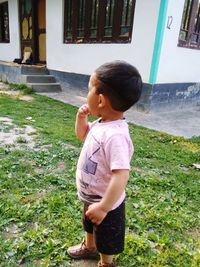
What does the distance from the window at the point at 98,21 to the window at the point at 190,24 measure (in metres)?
1.28

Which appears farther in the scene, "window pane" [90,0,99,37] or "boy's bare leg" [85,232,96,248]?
"window pane" [90,0,99,37]

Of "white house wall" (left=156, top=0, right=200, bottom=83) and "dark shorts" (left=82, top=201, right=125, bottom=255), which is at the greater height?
"white house wall" (left=156, top=0, right=200, bottom=83)

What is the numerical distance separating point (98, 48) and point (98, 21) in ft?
2.16

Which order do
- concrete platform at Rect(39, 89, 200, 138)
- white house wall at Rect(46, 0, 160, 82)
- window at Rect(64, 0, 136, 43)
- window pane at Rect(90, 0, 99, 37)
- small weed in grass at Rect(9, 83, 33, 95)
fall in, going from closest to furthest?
1. concrete platform at Rect(39, 89, 200, 138)
2. white house wall at Rect(46, 0, 160, 82)
3. window at Rect(64, 0, 136, 43)
4. window pane at Rect(90, 0, 99, 37)
5. small weed in grass at Rect(9, 83, 33, 95)

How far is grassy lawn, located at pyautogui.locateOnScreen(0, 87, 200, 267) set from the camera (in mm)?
1717

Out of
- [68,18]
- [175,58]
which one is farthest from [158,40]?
[68,18]

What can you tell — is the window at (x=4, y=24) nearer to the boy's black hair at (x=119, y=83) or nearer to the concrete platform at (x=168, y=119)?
the concrete platform at (x=168, y=119)

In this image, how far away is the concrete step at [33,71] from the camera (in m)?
8.23

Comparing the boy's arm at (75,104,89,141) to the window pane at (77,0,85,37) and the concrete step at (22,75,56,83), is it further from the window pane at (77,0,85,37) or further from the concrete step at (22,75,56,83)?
the concrete step at (22,75,56,83)

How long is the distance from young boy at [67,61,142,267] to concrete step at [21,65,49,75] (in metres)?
7.38

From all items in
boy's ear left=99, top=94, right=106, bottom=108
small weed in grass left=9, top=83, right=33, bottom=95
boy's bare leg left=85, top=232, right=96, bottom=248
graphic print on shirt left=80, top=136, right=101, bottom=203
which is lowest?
small weed in grass left=9, top=83, right=33, bottom=95

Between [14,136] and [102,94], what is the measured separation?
2.92 m

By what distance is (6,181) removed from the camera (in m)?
2.48

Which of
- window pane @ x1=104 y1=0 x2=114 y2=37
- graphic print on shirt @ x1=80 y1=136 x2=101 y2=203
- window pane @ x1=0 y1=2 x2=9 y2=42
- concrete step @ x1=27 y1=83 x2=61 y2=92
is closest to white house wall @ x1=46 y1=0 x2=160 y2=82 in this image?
window pane @ x1=104 y1=0 x2=114 y2=37
